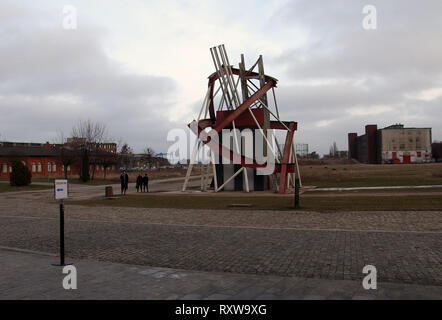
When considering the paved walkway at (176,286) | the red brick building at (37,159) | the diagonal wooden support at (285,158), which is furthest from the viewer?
the red brick building at (37,159)

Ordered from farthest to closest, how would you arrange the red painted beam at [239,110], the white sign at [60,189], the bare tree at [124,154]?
1. the bare tree at [124,154]
2. the red painted beam at [239,110]
3. the white sign at [60,189]

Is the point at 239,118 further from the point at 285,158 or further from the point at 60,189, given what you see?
the point at 60,189

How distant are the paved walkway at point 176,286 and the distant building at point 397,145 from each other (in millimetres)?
113074

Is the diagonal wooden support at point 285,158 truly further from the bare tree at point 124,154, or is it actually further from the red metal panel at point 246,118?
the bare tree at point 124,154

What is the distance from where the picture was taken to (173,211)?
57.8ft

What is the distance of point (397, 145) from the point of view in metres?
111

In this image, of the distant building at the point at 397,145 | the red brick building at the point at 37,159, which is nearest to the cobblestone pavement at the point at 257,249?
the red brick building at the point at 37,159

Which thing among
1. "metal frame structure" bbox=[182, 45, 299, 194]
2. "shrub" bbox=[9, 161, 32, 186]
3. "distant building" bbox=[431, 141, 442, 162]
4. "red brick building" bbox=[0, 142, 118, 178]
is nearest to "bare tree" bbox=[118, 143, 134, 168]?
"red brick building" bbox=[0, 142, 118, 178]

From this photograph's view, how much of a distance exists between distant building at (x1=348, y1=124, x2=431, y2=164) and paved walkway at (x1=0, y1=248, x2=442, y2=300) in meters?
113

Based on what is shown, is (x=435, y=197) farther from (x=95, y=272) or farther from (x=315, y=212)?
(x=95, y=272)

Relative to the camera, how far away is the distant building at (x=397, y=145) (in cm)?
11062

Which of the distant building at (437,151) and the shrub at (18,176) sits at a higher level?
the distant building at (437,151)

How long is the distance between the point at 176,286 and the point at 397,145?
117 meters

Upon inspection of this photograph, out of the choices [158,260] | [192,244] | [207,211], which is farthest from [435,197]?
[158,260]
